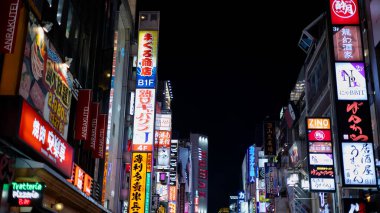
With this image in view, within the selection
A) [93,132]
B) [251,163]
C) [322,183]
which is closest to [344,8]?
[322,183]

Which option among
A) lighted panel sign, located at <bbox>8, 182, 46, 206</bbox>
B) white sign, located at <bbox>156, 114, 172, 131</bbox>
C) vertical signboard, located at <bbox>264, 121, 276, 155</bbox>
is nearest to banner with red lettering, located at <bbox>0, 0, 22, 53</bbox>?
lighted panel sign, located at <bbox>8, 182, 46, 206</bbox>

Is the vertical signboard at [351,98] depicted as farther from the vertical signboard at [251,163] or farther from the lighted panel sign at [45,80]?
the vertical signboard at [251,163]

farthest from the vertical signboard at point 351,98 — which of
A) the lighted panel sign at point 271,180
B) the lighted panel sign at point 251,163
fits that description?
the lighted panel sign at point 251,163

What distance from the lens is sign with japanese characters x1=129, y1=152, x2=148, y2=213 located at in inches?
1202

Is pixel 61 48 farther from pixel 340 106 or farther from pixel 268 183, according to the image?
pixel 268 183

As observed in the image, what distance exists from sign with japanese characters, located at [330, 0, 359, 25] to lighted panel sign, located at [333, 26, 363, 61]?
39 cm

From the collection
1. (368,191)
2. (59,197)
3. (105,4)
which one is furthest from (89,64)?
(368,191)

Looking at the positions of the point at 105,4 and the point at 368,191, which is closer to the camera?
the point at 368,191

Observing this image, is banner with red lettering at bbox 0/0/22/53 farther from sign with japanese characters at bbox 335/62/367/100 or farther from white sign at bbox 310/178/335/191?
white sign at bbox 310/178/335/191

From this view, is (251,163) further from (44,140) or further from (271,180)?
(44,140)

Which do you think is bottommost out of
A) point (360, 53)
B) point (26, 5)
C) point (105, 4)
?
point (26, 5)

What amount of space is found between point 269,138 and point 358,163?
45.0m

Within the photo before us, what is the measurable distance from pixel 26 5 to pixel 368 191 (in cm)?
1886

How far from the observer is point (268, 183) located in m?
64.5
